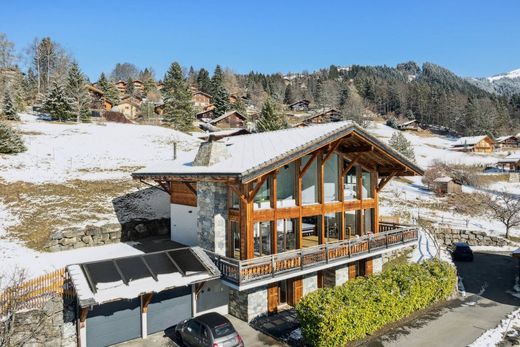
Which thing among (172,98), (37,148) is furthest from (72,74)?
(37,148)

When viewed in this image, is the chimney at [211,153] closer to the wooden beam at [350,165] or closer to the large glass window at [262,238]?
the large glass window at [262,238]

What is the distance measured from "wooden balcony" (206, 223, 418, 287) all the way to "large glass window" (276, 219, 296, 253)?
2073mm

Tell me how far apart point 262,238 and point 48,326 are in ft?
31.6

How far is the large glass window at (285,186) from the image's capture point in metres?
18.1

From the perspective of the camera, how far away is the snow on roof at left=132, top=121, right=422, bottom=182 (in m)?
15.4

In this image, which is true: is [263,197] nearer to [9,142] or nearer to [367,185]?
[367,185]

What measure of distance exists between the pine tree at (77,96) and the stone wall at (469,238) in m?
51.9

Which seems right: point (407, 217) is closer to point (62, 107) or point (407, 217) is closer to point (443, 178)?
point (443, 178)

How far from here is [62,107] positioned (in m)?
53.5

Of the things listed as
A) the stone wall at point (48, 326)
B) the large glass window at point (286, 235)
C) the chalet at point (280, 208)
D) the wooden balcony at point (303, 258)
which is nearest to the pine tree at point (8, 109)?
the chalet at point (280, 208)

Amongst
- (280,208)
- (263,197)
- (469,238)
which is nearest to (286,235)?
(280,208)

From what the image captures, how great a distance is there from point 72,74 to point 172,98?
56.7 feet

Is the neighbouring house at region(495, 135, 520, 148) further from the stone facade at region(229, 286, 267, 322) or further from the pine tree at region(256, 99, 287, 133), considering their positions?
the stone facade at region(229, 286, 267, 322)

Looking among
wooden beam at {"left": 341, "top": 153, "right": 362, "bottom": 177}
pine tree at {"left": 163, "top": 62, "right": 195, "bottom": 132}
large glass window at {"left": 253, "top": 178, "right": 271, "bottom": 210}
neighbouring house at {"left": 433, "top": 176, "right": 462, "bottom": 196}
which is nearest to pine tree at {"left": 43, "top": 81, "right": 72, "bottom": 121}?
pine tree at {"left": 163, "top": 62, "right": 195, "bottom": 132}
